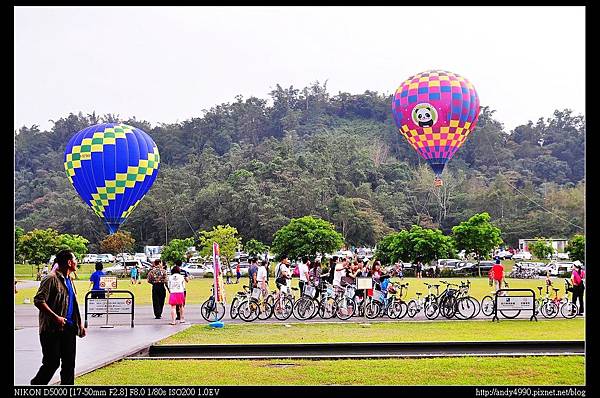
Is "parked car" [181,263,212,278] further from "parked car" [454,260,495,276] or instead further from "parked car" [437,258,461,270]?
"parked car" [454,260,495,276]

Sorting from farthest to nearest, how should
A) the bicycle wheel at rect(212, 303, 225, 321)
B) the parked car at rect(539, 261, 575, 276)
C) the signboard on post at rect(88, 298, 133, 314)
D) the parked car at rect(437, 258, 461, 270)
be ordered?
the parked car at rect(437, 258, 461, 270) < the parked car at rect(539, 261, 575, 276) < the bicycle wheel at rect(212, 303, 225, 321) < the signboard on post at rect(88, 298, 133, 314)

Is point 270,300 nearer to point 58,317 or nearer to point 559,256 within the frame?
point 58,317

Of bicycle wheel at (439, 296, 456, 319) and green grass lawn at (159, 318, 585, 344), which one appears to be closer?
green grass lawn at (159, 318, 585, 344)

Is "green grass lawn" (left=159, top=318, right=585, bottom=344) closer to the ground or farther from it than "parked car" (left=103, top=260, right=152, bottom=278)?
farther from it

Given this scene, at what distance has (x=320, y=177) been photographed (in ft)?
196

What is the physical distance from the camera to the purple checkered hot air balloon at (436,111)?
1256 inches

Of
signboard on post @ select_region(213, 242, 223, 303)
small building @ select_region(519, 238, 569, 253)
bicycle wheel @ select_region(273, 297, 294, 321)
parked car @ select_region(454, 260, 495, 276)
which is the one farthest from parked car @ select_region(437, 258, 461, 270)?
signboard on post @ select_region(213, 242, 223, 303)

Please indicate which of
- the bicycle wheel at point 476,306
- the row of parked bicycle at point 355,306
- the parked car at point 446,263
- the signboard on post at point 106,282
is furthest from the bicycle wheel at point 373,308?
the parked car at point 446,263

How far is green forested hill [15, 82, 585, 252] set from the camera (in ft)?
184

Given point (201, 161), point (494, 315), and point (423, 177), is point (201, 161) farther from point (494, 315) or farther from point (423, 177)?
point (494, 315)

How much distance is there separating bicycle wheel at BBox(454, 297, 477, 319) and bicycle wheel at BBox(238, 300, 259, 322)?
11.6 ft

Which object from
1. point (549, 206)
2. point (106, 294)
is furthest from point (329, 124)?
point (106, 294)

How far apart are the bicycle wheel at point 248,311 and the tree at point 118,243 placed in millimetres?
37046
